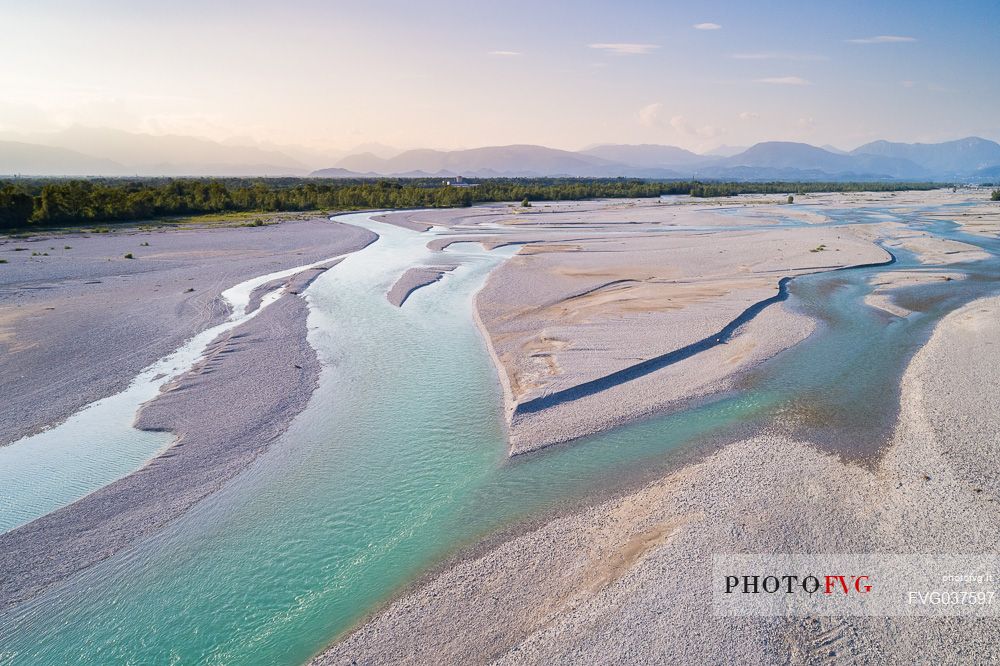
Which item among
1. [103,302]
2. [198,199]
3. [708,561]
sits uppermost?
[198,199]

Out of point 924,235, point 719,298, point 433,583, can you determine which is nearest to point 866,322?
point 719,298

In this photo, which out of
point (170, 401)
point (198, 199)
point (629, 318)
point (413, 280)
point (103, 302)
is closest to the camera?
point (170, 401)

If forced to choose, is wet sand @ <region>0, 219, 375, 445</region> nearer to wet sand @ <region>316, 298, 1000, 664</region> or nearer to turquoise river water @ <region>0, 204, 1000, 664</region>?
turquoise river water @ <region>0, 204, 1000, 664</region>

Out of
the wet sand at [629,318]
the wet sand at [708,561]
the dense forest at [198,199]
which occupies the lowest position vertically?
the wet sand at [708,561]

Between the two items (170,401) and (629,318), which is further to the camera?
(629,318)

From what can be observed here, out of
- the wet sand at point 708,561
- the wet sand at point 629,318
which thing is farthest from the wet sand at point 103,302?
the wet sand at point 708,561

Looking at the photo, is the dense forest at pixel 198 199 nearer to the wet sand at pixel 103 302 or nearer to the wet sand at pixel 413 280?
the wet sand at pixel 103 302

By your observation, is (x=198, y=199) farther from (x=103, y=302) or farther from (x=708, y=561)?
(x=708, y=561)

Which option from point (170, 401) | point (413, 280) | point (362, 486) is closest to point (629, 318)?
point (362, 486)
